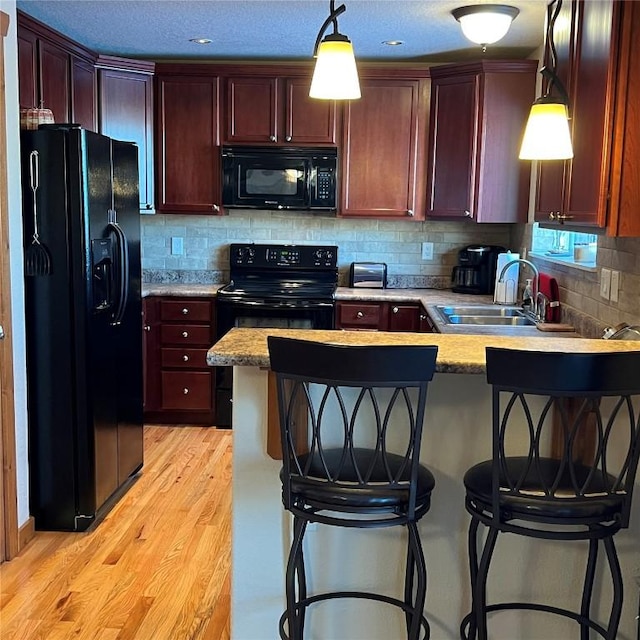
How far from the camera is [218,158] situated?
489 cm

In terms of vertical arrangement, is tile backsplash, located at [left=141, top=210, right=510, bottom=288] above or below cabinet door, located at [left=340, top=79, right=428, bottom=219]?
below

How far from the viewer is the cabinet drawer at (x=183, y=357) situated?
15.9 ft

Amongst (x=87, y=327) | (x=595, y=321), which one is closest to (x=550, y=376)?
(x=595, y=321)

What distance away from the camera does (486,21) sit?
3562 millimetres

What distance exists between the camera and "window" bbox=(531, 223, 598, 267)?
362 centimetres

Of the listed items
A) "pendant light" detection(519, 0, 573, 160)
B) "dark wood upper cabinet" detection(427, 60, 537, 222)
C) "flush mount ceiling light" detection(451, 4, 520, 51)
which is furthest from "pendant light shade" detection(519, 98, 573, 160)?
"dark wood upper cabinet" detection(427, 60, 537, 222)

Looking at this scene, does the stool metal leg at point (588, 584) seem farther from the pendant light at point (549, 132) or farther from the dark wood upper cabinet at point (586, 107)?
the pendant light at point (549, 132)

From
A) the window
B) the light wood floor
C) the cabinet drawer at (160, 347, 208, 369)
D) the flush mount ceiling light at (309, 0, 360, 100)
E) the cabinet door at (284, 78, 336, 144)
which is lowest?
the light wood floor

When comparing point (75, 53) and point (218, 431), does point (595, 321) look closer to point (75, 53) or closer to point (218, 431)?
point (218, 431)

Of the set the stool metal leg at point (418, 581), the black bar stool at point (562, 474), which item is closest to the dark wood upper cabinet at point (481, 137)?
the black bar stool at point (562, 474)

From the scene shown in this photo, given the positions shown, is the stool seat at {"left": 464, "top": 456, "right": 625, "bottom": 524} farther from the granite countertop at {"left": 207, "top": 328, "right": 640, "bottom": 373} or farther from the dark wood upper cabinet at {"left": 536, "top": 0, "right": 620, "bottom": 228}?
the dark wood upper cabinet at {"left": 536, "top": 0, "right": 620, "bottom": 228}

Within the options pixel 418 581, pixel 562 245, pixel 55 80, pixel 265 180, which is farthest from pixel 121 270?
pixel 562 245

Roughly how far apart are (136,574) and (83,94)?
9.18 ft

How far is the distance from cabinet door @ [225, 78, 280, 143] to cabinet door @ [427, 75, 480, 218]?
3.25 feet
